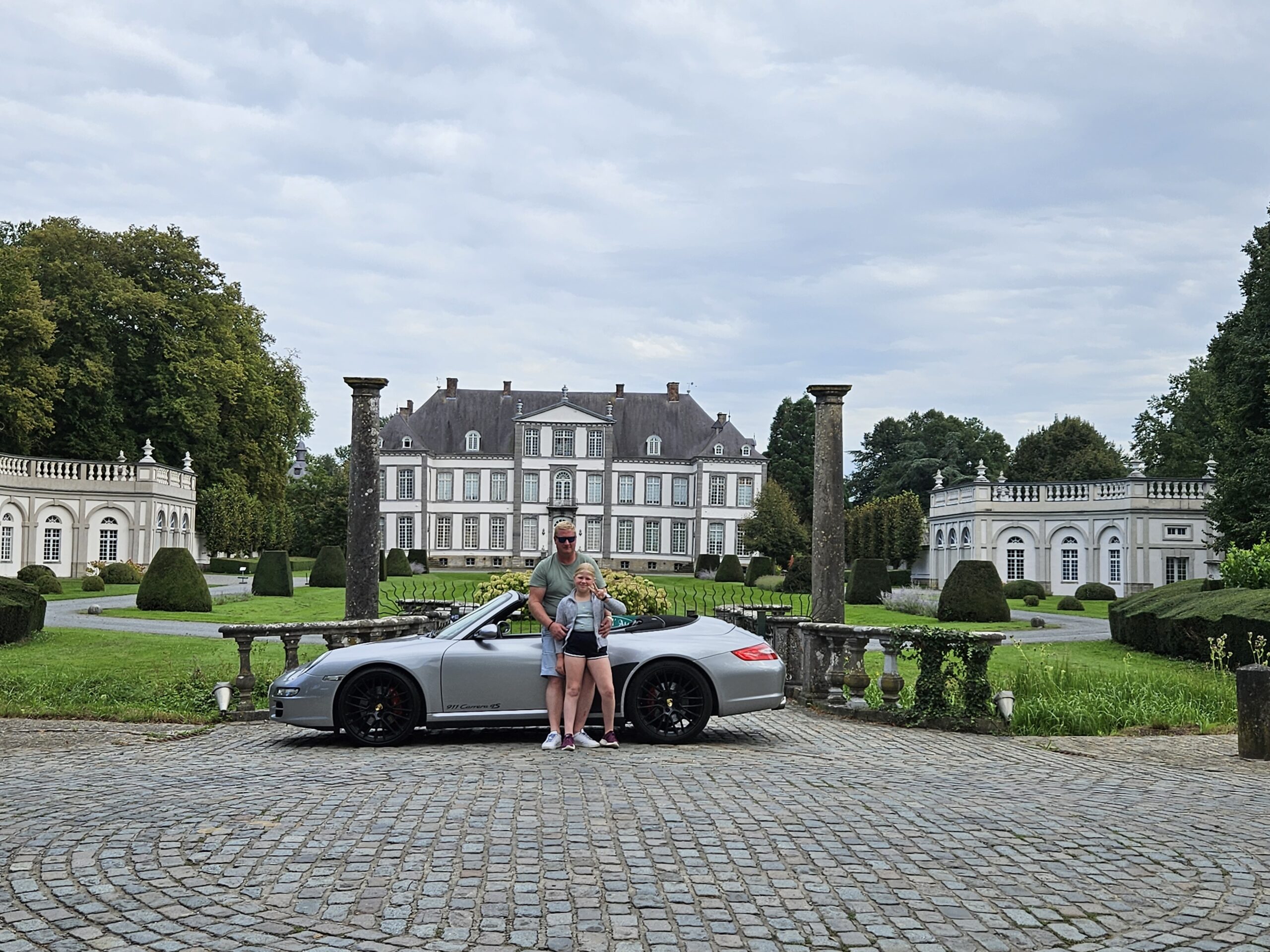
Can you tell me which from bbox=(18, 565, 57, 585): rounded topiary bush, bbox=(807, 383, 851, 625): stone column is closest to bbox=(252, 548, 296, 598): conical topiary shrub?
bbox=(18, 565, 57, 585): rounded topiary bush

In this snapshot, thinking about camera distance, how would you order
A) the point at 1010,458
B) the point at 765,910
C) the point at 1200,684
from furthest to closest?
the point at 1010,458, the point at 1200,684, the point at 765,910

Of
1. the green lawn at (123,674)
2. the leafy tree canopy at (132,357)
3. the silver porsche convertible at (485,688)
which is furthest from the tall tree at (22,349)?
the silver porsche convertible at (485,688)

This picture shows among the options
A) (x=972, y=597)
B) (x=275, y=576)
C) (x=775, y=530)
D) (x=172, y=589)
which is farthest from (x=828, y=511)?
(x=775, y=530)

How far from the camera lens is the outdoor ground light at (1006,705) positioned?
10.9 meters

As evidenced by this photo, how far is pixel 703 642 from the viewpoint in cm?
984

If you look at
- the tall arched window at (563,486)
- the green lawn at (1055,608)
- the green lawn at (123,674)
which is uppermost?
the tall arched window at (563,486)

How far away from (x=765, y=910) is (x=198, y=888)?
2.30 m

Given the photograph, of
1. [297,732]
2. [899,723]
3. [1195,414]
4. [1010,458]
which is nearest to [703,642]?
[899,723]

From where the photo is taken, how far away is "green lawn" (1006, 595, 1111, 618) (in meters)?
37.3

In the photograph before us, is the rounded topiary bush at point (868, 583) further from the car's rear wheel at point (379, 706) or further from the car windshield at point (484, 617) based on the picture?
the car's rear wheel at point (379, 706)

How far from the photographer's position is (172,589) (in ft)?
99.1

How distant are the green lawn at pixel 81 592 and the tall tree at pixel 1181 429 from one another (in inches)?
1756

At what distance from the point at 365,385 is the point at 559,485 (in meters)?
65.6

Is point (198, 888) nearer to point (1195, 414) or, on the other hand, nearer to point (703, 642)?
point (703, 642)
